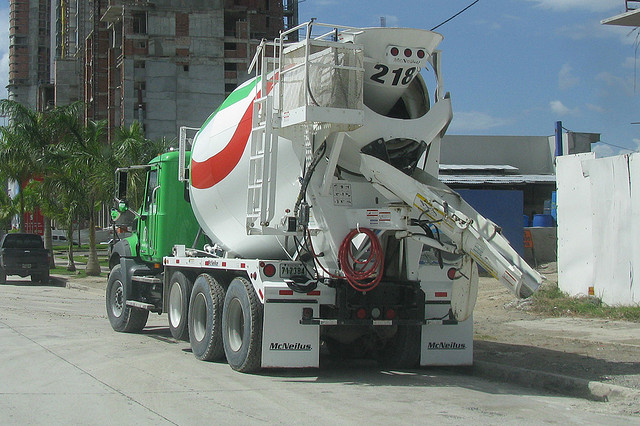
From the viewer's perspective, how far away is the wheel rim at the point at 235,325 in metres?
10.7

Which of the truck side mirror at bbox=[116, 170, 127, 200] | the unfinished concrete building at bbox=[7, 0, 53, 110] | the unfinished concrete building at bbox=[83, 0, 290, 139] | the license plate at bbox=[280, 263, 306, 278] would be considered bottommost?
the license plate at bbox=[280, 263, 306, 278]

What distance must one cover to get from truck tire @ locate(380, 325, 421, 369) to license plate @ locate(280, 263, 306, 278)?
180cm

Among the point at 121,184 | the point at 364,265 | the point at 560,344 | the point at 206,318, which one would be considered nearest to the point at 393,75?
the point at 364,265

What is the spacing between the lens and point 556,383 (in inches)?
383

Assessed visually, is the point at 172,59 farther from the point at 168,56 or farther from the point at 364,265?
the point at 364,265

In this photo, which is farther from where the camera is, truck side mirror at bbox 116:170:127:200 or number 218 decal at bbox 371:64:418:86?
truck side mirror at bbox 116:170:127:200

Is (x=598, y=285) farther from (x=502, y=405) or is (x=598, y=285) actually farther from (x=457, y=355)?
(x=502, y=405)

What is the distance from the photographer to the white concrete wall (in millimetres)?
15328

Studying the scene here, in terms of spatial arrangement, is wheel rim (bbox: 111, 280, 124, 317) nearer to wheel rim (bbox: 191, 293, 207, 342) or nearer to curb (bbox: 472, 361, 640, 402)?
wheel rim (bbox: 191, 293, 207, 342)

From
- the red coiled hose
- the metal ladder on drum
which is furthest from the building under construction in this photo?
the red coiled hose

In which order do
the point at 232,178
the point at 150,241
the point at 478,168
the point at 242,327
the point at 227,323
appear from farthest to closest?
the point at 478,168, the point at 150,241, the point at 232,178, the point at 227,323, the point at 242,327

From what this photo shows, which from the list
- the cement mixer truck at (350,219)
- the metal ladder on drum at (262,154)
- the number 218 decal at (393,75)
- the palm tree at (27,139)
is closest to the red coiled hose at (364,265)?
the cement mixer truck at (350,219)

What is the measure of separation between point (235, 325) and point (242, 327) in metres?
0.19

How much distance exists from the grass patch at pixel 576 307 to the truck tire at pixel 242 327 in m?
7.10
